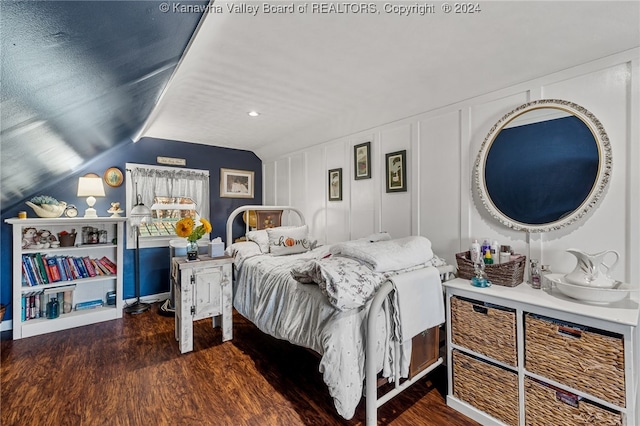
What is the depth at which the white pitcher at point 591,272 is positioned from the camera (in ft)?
4.70

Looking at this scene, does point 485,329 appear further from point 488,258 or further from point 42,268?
point 42,268

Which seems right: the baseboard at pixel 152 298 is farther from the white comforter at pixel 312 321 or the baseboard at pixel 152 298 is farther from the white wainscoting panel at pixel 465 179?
the white wainscoting panel at pixel 465 179

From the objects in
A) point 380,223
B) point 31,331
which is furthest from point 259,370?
point 31,331

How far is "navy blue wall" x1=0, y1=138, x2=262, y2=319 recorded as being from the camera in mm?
2971

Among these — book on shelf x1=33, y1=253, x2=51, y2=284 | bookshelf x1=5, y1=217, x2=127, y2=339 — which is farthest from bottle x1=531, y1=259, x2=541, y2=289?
book on shelf x1=33, y1=253, x2=51, y2=284

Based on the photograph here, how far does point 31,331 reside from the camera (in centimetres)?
280

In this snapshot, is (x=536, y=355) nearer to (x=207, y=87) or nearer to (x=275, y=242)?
(x=275, y=242)

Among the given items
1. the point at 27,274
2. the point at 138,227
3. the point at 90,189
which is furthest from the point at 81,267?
the point at 90,189

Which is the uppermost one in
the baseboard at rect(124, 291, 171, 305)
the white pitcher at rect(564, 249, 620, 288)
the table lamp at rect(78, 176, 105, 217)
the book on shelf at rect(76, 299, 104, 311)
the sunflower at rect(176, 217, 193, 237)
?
the table lamp at rect(78, 176, 105, 217)

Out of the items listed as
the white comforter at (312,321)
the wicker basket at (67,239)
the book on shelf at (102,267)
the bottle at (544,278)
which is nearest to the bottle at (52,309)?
the book on shelf at (102,267)

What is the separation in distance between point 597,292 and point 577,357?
1.12 feet

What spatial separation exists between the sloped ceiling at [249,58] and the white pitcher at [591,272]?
1175 mm

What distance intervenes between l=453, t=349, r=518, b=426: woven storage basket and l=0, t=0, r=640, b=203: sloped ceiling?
74.2 inches

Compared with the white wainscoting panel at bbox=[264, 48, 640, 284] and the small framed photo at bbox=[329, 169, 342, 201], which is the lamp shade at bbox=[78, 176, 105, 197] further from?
the small framed photo at bbox=[329, 169, 342, 201]
